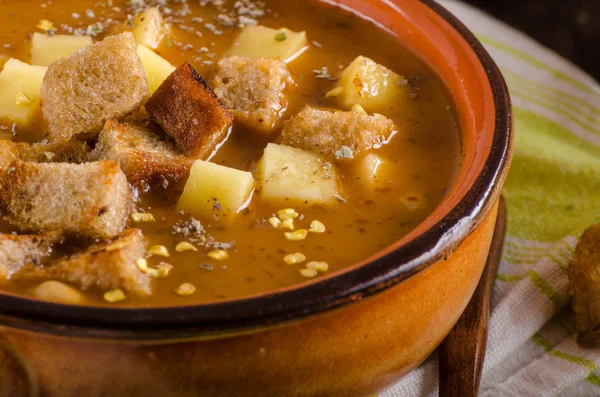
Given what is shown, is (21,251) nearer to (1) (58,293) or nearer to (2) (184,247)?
(1) (58,293)

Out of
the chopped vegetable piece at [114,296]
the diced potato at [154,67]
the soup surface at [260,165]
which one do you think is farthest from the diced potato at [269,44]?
the chopped vegetable piece at [114,296]

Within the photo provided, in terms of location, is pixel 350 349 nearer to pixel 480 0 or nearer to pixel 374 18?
pixel 374 18

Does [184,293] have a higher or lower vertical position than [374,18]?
lower

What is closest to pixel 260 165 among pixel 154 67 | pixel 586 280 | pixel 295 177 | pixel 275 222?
pixel 295 177

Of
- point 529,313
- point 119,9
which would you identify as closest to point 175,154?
point 119,9

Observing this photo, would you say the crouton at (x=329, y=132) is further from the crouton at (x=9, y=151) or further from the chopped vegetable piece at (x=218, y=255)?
the crouton at (x=9, y=151)

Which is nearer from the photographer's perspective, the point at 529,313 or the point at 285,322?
the point at 285,322
